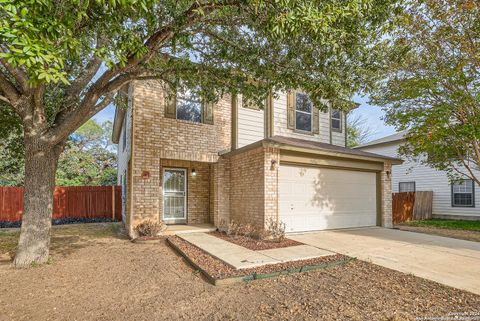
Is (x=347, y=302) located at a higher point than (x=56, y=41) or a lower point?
lower

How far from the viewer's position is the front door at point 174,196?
10320 millimetres

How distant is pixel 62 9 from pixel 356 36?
17.4 feet

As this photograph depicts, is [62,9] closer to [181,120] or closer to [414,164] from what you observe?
[181,120]

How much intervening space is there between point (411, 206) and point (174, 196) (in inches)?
496

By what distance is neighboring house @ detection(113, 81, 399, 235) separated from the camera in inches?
330

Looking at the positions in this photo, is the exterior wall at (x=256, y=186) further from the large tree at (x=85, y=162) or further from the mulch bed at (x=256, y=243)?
the large tree at (x=85, y=162)

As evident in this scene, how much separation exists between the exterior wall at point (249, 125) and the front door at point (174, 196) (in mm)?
2685

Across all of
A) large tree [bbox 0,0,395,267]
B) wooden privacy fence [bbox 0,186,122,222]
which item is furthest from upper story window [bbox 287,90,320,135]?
wooden privacy fence [bbox 0,186,122,222]

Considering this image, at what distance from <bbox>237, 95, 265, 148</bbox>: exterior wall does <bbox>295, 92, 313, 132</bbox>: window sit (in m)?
1.75

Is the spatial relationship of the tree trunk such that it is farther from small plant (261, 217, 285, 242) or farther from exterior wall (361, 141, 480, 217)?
exterior wall (361, 141, 480, 217)

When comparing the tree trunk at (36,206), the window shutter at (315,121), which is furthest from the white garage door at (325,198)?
the tree trunk at (36,206)

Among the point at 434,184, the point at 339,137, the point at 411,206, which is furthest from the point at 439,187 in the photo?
the point at 339,137

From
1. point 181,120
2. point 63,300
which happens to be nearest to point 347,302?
point 63,300

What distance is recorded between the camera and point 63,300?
4.01 m
